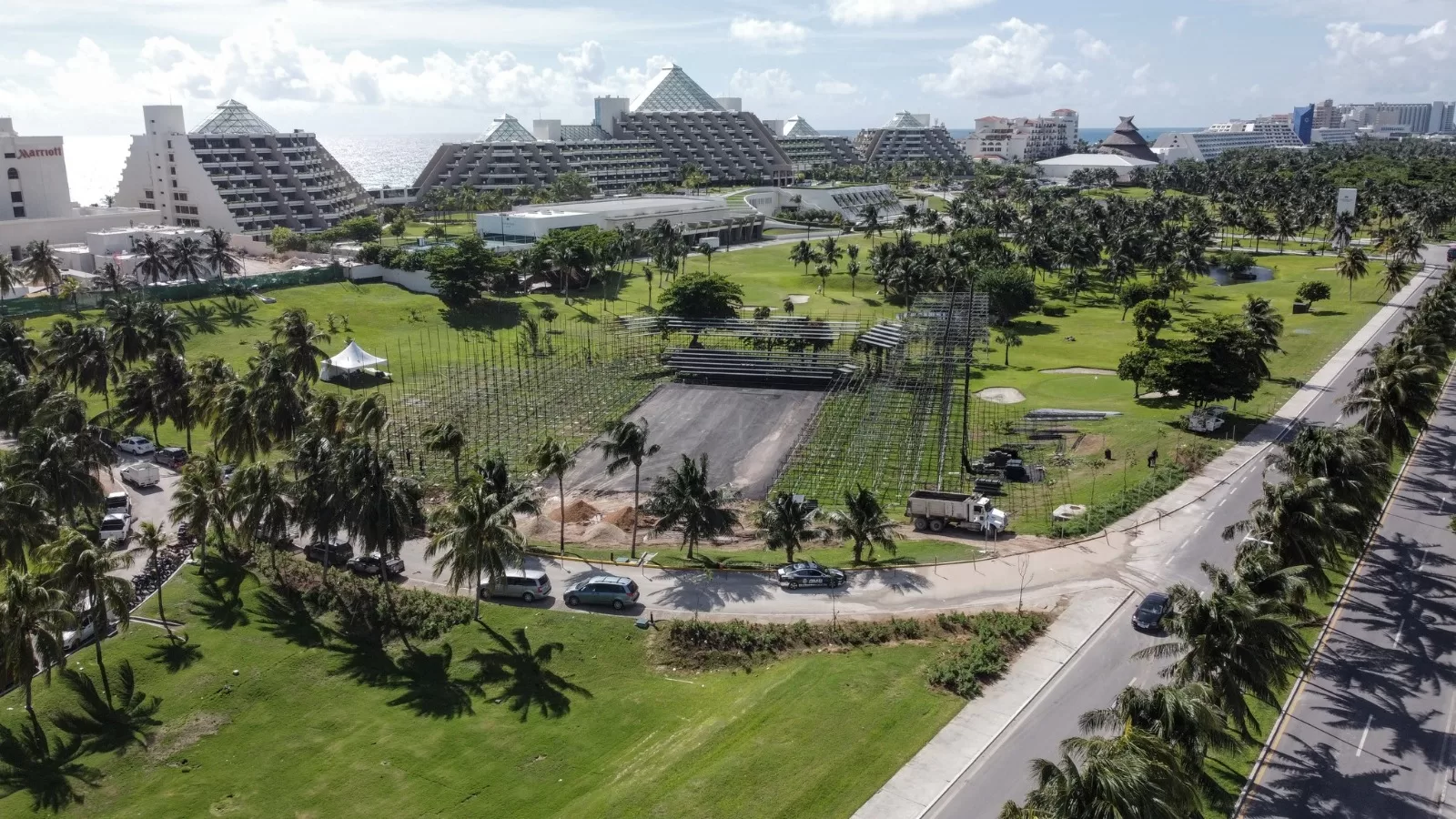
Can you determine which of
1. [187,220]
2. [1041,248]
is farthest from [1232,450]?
[187,220]

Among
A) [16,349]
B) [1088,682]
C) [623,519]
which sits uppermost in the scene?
[16,349]

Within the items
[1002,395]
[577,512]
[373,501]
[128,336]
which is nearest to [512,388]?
[128,336]

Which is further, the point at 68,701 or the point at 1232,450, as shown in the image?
the point at 1232,450

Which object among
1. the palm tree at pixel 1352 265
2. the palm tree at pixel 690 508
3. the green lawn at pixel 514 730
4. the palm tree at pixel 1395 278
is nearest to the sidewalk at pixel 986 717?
the green lawn at pixel 514 730

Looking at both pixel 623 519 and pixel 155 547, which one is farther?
pixel 623 519

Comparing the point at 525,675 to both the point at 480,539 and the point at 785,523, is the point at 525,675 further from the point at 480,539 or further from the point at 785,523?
the point at 785,523

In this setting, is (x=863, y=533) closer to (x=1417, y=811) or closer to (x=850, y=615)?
(x=850, y=615)

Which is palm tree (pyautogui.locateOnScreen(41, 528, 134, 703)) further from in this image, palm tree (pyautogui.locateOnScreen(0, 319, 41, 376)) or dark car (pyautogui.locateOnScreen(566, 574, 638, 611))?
palm tree (pyautogui.locateOnScreen(0, 319, 41, 376))
